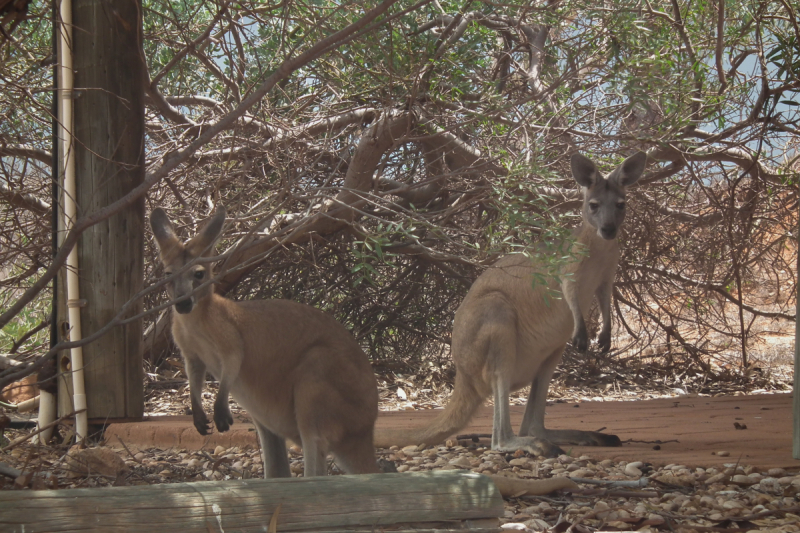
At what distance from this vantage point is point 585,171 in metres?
5.58

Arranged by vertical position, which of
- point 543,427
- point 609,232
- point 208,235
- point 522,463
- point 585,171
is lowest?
point 522,463

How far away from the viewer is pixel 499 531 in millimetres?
2291

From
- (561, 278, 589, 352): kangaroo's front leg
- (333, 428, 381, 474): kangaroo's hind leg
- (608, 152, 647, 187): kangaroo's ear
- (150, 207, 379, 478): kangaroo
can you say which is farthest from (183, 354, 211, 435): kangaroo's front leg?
(608, 152, 647, 187): kangaroo's ear

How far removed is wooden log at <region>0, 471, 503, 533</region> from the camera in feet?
6.66

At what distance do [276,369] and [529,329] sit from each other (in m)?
2.29

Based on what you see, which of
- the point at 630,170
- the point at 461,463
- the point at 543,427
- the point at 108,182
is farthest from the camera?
the point at 630,170

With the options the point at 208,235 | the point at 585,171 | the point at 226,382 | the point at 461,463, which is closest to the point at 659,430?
the point at 461,463

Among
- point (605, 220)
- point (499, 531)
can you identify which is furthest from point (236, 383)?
point (605, 220)

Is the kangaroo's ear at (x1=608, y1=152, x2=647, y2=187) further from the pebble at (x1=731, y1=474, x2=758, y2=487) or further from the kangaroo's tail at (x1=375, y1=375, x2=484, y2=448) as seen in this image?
the pebble at (x1=731, y1=474, x2=758, y2=487)

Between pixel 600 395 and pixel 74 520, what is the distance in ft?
23.1

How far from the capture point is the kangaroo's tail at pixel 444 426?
4793 mm

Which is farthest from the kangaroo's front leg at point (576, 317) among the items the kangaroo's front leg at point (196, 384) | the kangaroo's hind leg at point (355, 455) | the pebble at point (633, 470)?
the kangaroo's front leg at point (196, 384)

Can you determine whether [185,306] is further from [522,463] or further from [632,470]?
[632,470]

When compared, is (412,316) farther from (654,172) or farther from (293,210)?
(654,172)
